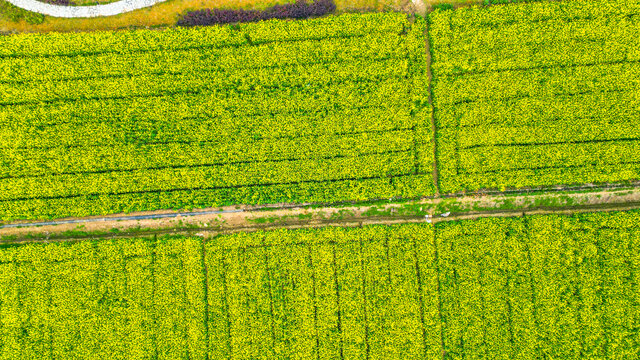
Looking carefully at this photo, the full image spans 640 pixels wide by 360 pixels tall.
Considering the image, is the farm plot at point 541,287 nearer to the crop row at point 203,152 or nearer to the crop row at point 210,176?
the crop row at point 210,176

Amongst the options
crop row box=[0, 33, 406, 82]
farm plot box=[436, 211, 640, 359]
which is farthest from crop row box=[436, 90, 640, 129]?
farm plot box=[436, 211, 640, 359]

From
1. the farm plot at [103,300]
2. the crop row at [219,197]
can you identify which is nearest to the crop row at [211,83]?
the crop row at [219,197]

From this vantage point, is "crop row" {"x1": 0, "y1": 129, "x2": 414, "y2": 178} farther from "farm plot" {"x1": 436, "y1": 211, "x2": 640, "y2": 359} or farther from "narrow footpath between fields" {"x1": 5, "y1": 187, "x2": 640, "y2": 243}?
"farm plot" {"x1": 436, "y1": 211, "x2": 640, "y2": 359}

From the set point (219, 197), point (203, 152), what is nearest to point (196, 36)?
point (203, 152)

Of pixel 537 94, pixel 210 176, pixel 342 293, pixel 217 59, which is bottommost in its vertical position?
pixel 342 293

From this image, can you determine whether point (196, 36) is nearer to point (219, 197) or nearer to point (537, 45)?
point (219, 197)

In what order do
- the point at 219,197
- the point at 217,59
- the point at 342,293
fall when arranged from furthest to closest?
1. the point at 217,59
2. the point at 219,197
3. the point at 342,293

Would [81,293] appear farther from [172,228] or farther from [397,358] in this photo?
[397,358]
